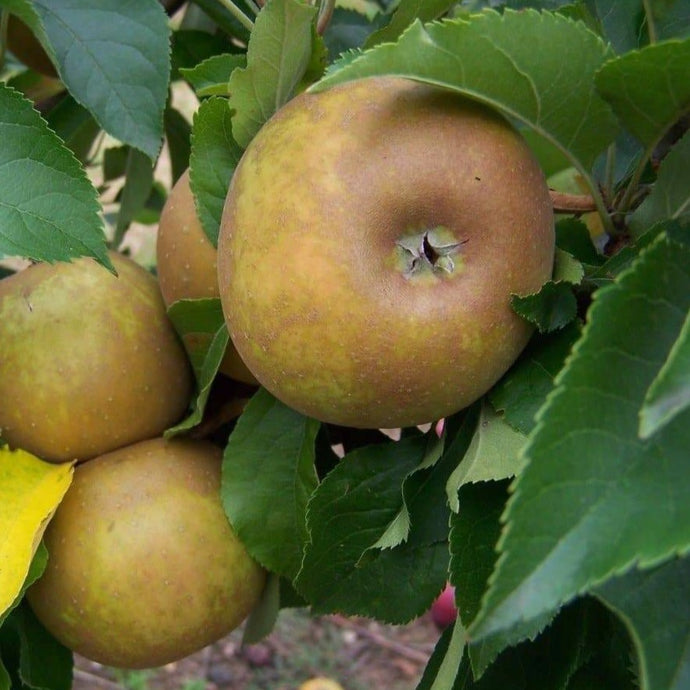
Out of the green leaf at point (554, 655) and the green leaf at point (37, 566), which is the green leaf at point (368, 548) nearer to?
the green leaf at point (554, 655)

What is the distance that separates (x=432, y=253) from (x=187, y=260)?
28 centimetres

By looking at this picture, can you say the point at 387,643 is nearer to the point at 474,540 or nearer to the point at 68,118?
the point at 68,118

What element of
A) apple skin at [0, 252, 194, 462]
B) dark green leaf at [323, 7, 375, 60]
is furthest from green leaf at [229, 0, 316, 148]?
dark green leaf at [323, 7, 375, 60]

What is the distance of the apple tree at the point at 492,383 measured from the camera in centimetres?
42

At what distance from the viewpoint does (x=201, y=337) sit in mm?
797

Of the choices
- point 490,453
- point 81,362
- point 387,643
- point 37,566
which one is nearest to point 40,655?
point 37,566

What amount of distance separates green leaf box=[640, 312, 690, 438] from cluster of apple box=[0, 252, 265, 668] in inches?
19.7

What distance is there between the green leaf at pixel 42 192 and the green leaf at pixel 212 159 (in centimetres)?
8

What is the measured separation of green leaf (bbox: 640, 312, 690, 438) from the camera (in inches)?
14.9

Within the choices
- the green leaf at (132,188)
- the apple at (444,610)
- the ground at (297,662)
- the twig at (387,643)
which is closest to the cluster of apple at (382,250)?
the green leaf at (132,188)

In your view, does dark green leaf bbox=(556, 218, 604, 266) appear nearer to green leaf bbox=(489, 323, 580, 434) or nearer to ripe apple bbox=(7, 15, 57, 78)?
green leaf bbox=(489, 323, 580, 434)

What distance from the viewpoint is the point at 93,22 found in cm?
84

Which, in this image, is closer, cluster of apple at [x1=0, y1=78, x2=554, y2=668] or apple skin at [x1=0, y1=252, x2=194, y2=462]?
cluster of apple at [x1=0, y1=78, x2=554, y2=668]

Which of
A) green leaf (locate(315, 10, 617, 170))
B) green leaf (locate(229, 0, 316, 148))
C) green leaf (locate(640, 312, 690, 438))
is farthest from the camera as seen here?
green leaf (locate(229, 0, 316, 148))
